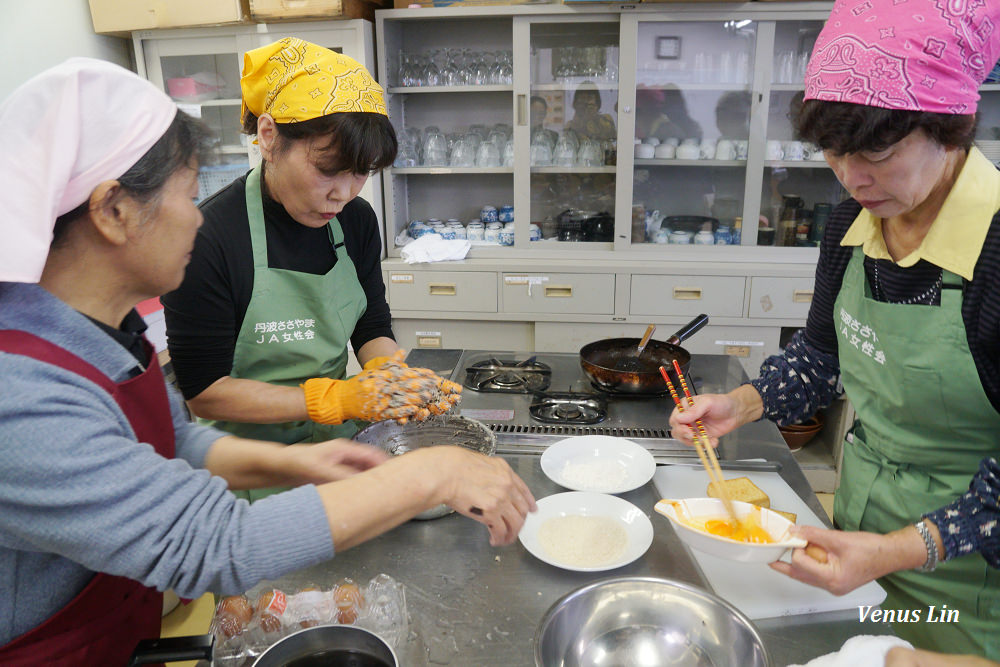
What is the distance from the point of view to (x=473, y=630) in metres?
1.01

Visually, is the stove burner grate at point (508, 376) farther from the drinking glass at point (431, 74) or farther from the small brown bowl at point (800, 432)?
the drinking glass at point (431, 74)

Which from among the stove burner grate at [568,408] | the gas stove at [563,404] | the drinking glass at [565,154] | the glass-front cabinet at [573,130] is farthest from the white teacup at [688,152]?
the stove burner grate at [568,408]

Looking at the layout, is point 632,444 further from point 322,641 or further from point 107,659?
point 107,659

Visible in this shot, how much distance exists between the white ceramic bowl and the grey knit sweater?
1.71 ft

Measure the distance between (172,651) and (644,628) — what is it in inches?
25.7

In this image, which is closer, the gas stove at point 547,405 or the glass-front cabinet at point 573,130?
the gas stove at point 547,405

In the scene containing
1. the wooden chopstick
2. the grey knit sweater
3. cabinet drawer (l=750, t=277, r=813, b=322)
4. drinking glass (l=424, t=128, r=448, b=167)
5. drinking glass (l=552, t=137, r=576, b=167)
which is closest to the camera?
the grey knit sweater

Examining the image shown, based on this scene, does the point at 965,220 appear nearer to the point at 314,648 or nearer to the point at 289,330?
the point at 314,648

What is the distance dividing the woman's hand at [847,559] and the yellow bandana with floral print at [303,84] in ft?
3.85

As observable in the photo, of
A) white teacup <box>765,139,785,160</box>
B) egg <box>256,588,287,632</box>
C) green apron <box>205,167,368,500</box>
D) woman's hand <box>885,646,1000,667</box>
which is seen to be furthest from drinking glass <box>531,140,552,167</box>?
woman's hand <box>885,646,1000,667</box>

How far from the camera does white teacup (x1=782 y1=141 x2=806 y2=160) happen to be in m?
3.34

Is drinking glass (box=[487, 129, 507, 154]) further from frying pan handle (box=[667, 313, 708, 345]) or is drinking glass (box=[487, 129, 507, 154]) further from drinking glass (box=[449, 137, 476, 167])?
frying pan handle (box=[667, 313, 708, 345])

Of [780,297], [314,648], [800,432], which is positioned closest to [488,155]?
[780,297]

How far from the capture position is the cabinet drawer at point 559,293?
328cm
